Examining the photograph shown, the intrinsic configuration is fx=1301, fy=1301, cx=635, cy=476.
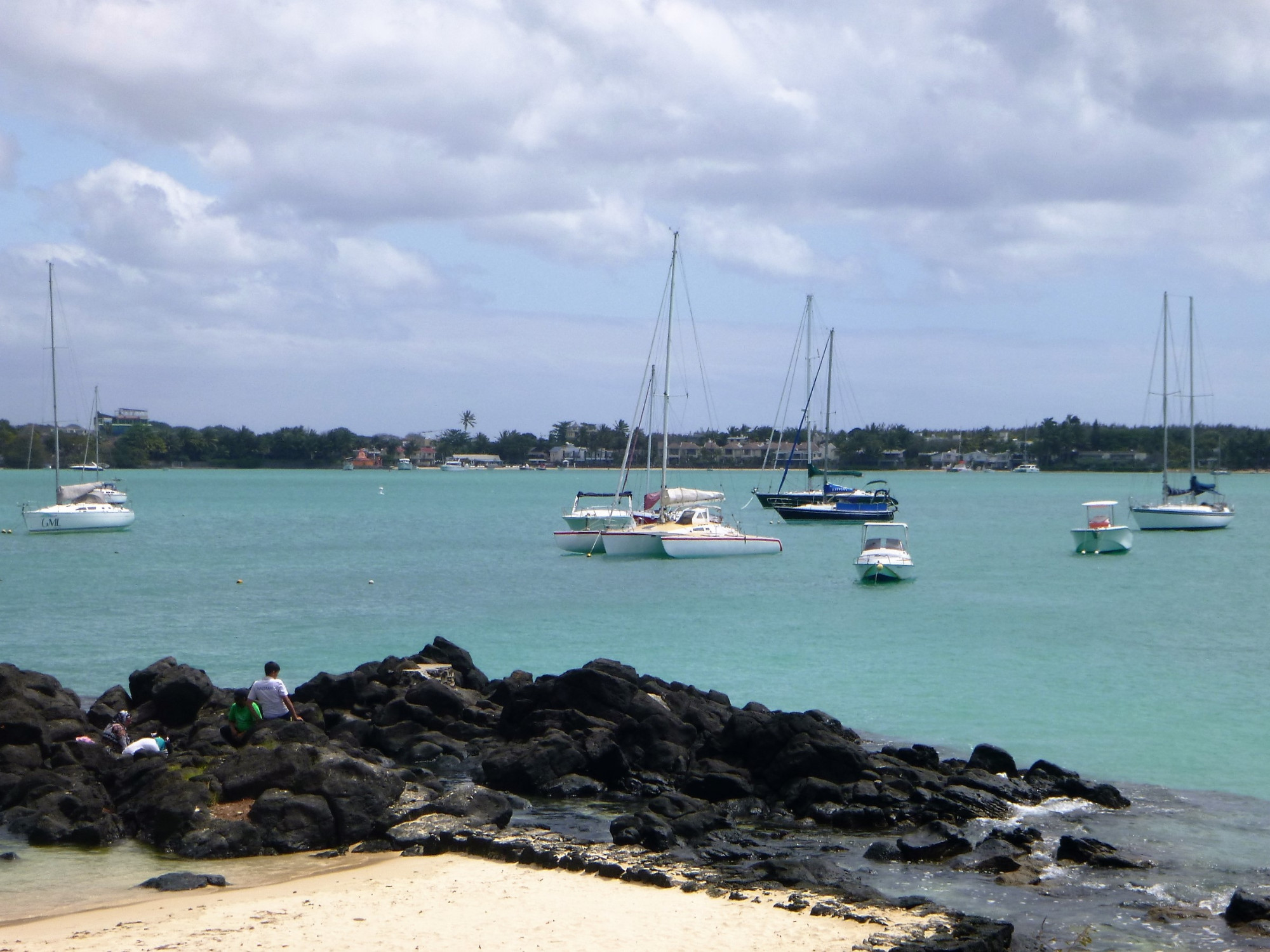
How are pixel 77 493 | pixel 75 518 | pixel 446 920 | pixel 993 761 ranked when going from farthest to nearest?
pixel 77 493 < pixel 75 518 < pixel 993 761 < pixel 446 920

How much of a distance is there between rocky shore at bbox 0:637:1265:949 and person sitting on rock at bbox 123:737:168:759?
33 cm

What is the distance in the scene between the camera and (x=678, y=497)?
190 feet

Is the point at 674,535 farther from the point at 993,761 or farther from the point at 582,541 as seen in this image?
the point at 993,761

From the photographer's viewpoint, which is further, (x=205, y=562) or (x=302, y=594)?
(x=205, y=562)

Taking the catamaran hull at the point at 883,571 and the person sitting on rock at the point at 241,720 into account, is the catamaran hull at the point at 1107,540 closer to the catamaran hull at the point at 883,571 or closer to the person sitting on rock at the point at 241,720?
the catamaran hull at the point at 883,571

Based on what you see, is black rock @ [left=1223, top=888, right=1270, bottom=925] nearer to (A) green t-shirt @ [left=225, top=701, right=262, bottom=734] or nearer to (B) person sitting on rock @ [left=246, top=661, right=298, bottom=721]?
(B) person sitting on rock @ [left=246, top=661, right=298, bottom=721]

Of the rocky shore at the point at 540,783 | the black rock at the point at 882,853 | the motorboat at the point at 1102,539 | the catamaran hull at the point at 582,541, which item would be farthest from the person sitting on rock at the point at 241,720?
the motorboat at the point at 1102,539

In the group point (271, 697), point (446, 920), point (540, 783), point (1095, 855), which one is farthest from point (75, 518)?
point (1095, 855)

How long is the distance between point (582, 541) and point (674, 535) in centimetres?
521

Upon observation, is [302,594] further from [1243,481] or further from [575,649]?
[1243,481]

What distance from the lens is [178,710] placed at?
1873cm

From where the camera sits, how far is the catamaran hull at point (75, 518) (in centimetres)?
6694

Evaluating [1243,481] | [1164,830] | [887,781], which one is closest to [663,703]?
[887,781]

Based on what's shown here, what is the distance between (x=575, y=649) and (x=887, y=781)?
48.9ft
